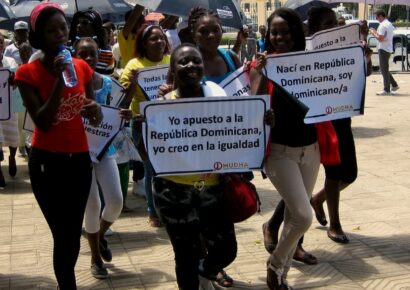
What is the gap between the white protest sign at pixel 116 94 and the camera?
16.6 ft

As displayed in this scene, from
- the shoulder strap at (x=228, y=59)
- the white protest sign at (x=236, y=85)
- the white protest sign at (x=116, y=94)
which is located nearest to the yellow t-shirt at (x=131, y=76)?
the white protest sign at (x=116, y=94)

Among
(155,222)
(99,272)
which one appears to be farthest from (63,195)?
(155,222)

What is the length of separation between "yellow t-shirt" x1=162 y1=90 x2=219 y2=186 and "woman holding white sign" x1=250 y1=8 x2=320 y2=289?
498 mm

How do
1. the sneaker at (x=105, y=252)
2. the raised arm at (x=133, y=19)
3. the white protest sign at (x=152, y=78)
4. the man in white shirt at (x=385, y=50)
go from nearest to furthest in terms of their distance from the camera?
the sneaker at (x=105, y=252), the white protest sign at (x=152, y=78), the raised arm at (x=133, y=19), the man in white shirt at (x=385, y=50)

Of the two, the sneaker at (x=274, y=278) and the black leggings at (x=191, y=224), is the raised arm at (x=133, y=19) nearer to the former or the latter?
the black leggings at (x=191, y=224)

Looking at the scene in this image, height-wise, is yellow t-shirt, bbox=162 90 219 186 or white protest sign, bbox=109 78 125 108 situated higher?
white protest sign, bbox=109 78 125 108

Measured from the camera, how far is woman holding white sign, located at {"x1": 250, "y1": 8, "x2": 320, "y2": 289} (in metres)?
4.06

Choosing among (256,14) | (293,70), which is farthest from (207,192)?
(256,14)

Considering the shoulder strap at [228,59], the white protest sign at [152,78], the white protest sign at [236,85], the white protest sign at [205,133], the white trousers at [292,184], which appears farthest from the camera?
the white protest sign at [152,78]

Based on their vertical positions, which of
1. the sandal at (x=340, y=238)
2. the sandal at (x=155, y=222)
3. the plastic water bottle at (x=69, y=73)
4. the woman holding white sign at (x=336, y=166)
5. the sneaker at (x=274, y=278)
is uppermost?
the plastic water bottle at (x=69, y=73)


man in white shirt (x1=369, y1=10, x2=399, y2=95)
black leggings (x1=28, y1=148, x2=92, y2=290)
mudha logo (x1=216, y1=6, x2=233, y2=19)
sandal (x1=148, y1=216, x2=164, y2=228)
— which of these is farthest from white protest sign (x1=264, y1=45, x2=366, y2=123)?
man in white shirt (x1=369, y1=10, x2=399, y2=95)

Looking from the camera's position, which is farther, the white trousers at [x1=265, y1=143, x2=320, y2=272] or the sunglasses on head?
the sunglasses on head

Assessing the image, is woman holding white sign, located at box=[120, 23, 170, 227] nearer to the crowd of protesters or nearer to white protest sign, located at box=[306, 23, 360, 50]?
the crowd of protesters

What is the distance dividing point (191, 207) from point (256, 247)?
5.67 feet
